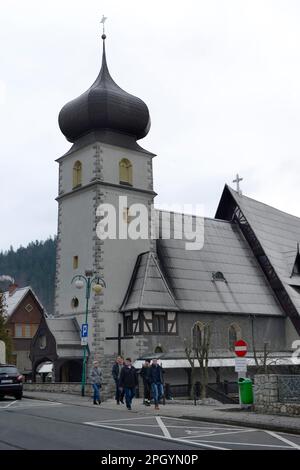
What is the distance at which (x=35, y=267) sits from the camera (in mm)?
182750

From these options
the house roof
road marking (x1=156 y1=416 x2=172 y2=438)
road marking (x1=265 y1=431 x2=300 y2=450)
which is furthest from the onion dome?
road marking (x1=265 y1=431 x2=300 y2=450)

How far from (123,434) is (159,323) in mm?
21931

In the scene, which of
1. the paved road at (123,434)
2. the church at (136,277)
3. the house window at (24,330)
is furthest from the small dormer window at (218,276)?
the house window at (24,330)

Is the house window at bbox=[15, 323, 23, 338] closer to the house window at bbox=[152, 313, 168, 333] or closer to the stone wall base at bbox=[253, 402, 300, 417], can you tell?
the house window at bbox=[152, 313, 168, 333]

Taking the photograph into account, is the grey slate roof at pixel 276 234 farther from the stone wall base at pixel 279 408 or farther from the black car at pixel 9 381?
the stone wall base at pixel 279 408

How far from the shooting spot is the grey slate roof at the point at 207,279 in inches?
1419

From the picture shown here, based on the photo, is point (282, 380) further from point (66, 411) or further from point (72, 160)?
point (72, 160)

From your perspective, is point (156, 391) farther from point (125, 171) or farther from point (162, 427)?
point (125, 171)

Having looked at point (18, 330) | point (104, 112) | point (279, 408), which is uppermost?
point (104, 112)

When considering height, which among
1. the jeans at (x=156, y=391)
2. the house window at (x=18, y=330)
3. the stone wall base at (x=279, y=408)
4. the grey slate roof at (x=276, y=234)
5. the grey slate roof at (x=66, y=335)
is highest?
the grey slate roof at (x=276, y=234)

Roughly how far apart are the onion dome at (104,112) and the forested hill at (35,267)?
13233cm

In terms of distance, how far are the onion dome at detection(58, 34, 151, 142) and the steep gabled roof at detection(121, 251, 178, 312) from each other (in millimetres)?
8277

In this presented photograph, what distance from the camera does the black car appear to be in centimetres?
2456

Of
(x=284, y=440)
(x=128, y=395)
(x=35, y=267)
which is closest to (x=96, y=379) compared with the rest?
(x=128, y=395)
